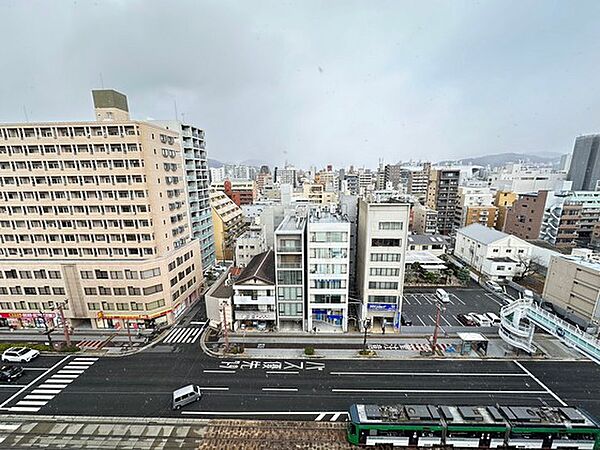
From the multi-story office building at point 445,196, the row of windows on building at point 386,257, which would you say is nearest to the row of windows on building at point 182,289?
the row of windows on building at point 386,257

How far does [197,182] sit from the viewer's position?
6212 cm

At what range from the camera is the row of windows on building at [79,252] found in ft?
140

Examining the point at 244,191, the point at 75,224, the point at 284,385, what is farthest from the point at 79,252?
the point at 244,191

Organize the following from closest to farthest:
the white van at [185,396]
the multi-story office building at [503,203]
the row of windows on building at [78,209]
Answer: the white van at [185,396] → the row of windows on building at [78,209] → the multi-story office building at [503,203]

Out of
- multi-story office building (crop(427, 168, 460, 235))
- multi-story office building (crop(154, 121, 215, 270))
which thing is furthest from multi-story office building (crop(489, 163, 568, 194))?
multi-story office building (crop(154, 121, 215, 270))

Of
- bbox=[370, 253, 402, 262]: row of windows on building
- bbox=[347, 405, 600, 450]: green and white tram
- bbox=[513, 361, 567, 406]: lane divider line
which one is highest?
bbox=[370, 253, 402, 262]: row of windows on building

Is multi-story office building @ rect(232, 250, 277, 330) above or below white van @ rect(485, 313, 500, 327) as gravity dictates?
above

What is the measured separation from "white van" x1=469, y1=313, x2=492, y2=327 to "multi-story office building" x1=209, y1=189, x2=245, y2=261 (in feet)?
184

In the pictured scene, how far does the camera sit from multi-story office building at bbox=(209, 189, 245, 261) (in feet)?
244

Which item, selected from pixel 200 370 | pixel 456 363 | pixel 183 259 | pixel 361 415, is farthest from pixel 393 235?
pixel 183 259

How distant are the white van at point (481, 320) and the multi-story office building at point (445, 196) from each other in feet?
189

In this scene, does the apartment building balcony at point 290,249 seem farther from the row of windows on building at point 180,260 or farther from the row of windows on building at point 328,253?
the row of windows on building at point 180,260

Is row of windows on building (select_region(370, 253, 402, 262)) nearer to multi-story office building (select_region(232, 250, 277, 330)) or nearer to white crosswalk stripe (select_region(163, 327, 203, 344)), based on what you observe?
multi-story office building (select_region(232, 250, 277, 330))

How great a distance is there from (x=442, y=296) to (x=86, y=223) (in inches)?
2456
